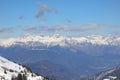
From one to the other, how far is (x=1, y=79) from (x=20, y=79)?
14244 millimetres

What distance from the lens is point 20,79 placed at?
190m

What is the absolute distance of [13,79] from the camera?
187m

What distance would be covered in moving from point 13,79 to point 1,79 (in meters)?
9.78

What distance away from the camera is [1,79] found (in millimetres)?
178250

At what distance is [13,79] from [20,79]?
4.60 metres

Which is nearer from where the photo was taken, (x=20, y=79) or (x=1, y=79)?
(x=1, y=79)
